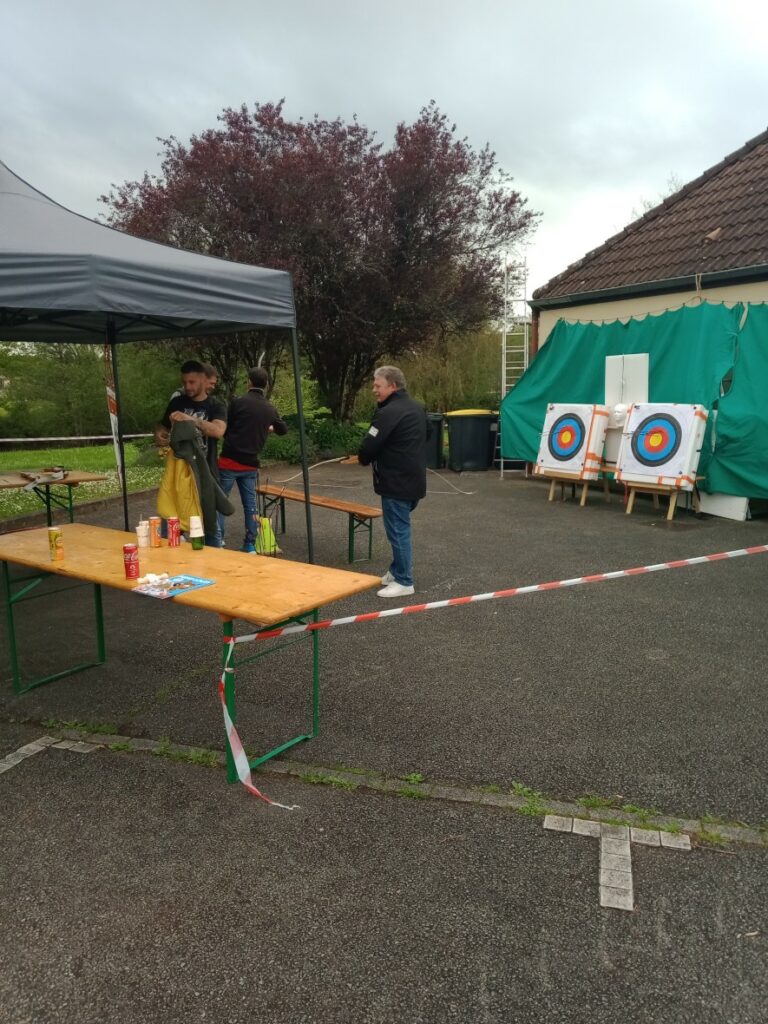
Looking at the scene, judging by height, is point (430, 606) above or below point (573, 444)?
below

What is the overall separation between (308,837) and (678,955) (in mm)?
1278

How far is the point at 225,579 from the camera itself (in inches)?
126

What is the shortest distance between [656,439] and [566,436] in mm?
1535

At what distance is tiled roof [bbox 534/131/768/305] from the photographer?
30.4ft

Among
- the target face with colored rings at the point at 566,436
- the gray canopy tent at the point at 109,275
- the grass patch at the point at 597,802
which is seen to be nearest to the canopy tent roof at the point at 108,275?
the gray canopy tent at the point at 109,275

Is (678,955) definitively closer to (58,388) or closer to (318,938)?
(318,938)

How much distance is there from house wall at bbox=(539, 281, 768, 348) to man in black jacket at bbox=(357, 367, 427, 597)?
590 centimetres

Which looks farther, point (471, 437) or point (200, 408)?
point (471, 437)

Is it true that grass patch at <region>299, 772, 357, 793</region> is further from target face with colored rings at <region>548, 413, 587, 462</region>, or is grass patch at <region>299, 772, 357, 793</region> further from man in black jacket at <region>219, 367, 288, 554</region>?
target face with colored rings at <region>548, 413, 587, 462</region>

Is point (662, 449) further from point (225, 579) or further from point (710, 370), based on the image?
point (225, 579)

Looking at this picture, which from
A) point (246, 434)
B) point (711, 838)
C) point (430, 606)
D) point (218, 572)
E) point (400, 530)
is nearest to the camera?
point (711, 838)

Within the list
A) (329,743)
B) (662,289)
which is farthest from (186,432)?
(662,289)

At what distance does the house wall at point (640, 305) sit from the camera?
873cm

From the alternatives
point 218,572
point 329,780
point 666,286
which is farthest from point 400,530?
point 666,286
